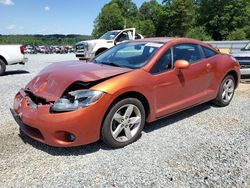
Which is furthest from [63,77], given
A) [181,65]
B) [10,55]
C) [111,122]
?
[10,55]

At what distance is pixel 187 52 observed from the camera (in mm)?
5082

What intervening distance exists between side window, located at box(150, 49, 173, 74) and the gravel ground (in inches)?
38.7

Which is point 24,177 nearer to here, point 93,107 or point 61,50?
point 93,107

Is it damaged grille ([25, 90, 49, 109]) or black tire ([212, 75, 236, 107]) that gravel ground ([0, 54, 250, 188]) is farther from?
black tire ([212, 75, 236, 107])

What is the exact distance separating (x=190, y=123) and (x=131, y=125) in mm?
1365

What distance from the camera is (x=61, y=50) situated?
43.8 meters

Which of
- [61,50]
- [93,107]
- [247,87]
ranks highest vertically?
[93,107]

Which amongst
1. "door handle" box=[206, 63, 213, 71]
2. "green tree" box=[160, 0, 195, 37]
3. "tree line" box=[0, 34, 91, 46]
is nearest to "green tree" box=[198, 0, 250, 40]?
"green tree" box=[160, 0, 195, 37]

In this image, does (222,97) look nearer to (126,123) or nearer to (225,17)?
(126,123)

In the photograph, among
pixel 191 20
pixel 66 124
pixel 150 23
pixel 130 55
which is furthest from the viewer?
pixel 150 23

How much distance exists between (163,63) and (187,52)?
31.3 inches

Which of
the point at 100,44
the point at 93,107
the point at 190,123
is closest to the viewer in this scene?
the point at 93,107

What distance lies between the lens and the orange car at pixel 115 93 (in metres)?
3.57

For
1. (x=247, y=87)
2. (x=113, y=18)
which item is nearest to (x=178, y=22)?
(x=113, y=18)
